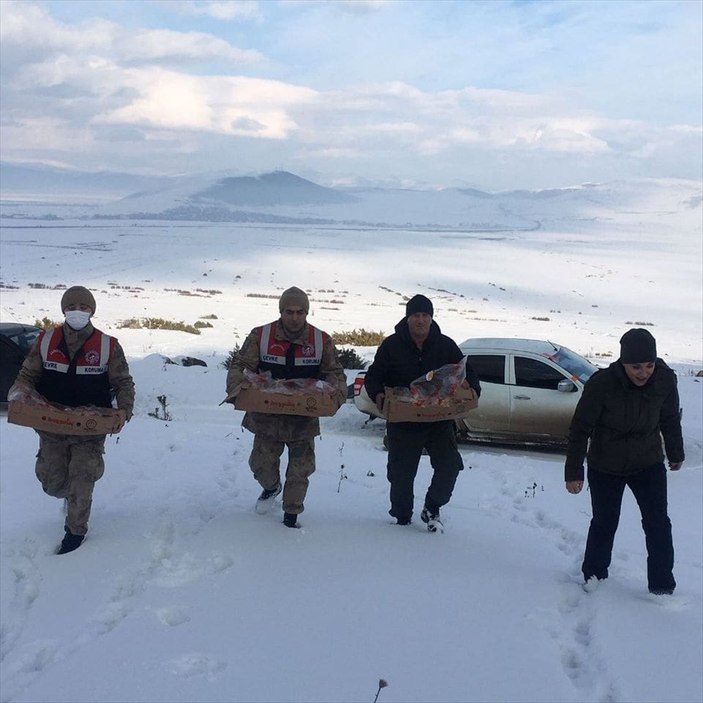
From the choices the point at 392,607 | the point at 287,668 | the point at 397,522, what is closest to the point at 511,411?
the point at 397,522

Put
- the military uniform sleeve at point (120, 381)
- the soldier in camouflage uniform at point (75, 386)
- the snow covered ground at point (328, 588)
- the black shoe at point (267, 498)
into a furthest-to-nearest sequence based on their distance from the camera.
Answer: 1. the black shoe at point (267, 498)
2. the military uniform sleeve at point (120, 381)
3. the soldier in camouflage uniform at point (75, 386)
4. the snow covered ground at point (328, 588)

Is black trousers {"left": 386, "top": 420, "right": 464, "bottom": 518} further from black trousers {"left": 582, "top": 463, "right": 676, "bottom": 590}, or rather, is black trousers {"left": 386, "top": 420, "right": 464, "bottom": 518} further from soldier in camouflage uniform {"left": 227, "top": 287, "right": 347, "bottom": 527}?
black trousers {"left": 582, "top": 463, "right": 676, "bottom": 590}

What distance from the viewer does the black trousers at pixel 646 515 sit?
14.6 ft

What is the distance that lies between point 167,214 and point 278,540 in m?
173

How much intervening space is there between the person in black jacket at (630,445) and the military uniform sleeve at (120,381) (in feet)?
9.70

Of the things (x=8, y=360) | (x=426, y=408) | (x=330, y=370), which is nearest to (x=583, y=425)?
(x=426, y=408)

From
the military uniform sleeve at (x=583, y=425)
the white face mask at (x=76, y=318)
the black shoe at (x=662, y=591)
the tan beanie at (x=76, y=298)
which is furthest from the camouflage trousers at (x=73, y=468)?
the black shoe at (x=662, y=591)

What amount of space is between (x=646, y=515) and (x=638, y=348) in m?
1.13

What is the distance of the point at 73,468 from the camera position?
5.04 metres

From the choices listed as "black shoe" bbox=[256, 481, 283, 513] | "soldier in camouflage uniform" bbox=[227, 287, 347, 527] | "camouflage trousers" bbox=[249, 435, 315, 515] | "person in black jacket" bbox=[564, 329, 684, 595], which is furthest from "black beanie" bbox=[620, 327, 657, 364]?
"black shoe" bbox=[256, 481, 283, 513]

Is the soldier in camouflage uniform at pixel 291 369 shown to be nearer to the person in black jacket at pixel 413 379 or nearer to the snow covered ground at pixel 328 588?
the person in black jacket at pixel 413 379

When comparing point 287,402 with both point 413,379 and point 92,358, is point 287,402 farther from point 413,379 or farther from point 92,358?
point 92,358

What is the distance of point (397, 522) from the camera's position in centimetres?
570

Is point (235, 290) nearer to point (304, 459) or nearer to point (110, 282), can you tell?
point (110, 282)
